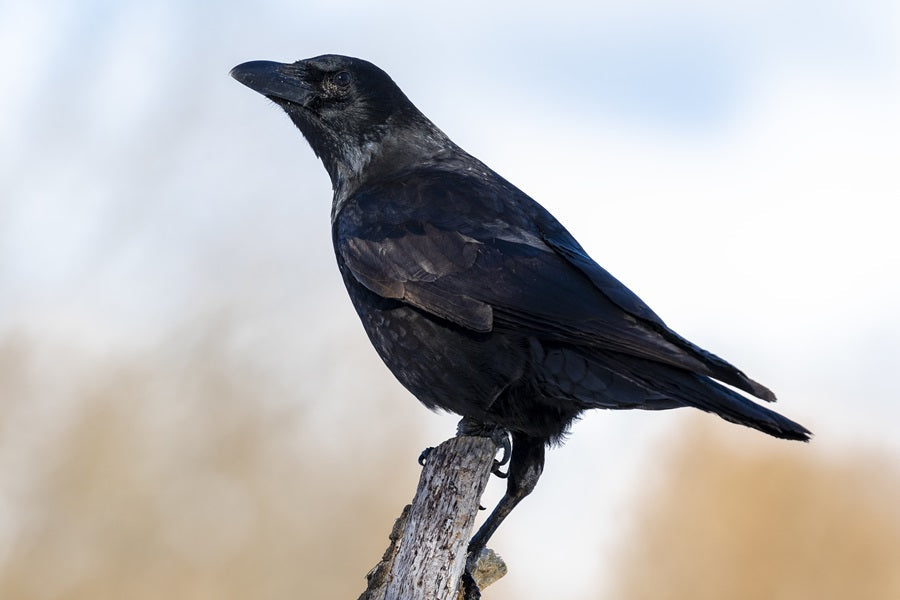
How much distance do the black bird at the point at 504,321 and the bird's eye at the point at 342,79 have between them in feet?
2.18

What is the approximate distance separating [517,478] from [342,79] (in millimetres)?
2594

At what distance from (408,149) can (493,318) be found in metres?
1.86

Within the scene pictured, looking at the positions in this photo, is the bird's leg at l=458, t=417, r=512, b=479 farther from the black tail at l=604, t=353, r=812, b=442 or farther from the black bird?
the black tail at l=604, t=353, r=812, b=442

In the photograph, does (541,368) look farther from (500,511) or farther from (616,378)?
(500,511)

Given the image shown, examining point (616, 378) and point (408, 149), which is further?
point (408, 149)

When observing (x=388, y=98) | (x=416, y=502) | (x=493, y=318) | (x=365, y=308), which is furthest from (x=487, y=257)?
(x=388, y=98)

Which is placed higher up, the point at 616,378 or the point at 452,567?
the point at 616,378

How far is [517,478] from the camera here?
5113 mm

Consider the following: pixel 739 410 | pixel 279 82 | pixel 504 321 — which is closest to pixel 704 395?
pixel 739 410

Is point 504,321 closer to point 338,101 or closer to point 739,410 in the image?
point 739,410

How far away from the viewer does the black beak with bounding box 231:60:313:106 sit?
A: 604 cm

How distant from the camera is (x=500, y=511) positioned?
5156 mm

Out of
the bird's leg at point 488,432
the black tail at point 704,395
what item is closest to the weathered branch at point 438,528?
the bird's leg at point 488,432

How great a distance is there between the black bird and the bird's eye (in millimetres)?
665
